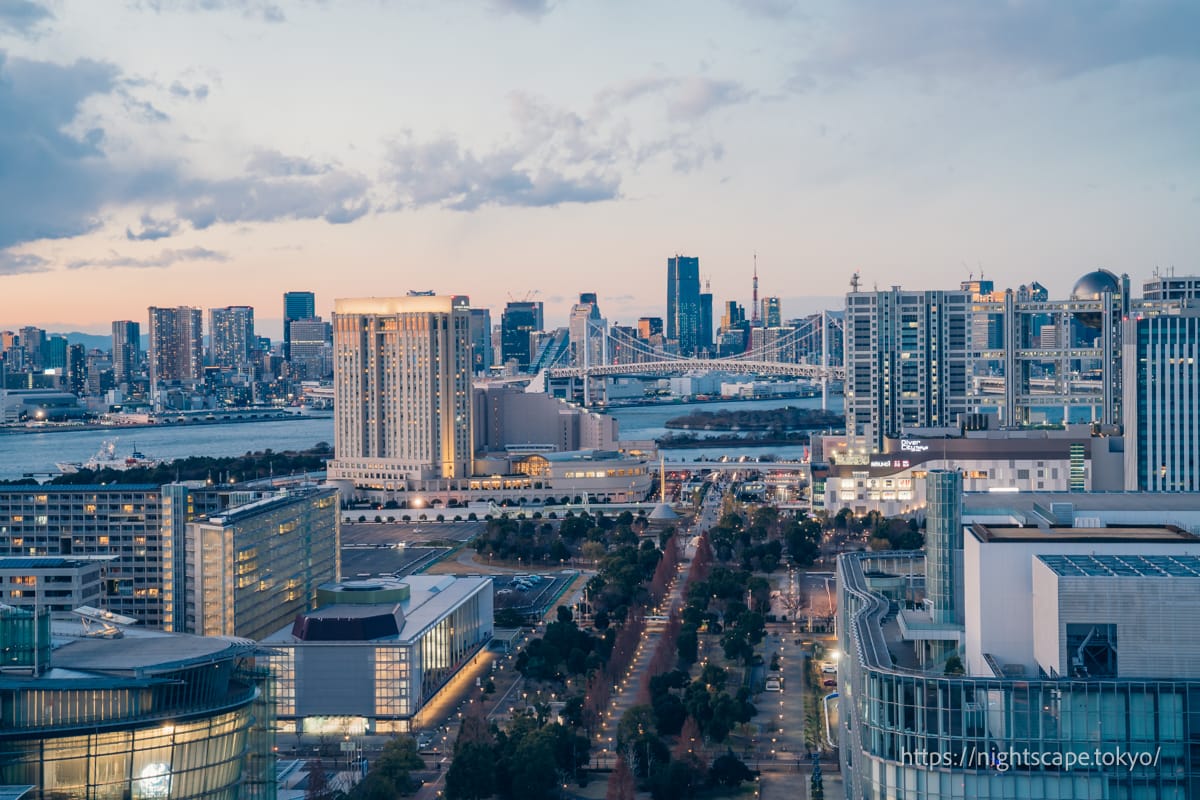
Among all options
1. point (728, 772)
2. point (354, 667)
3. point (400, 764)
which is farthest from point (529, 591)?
point (728, 772)

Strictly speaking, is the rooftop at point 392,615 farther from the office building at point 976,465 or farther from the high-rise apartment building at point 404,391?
the high-rise apartment building at point 404,391

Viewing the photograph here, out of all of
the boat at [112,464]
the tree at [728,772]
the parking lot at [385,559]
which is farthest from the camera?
the boat at [112,464]

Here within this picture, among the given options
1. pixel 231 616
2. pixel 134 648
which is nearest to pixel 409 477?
pixel 231 616

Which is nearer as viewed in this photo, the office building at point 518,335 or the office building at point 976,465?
the office building at point 976,465

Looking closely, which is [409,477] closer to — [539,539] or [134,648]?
[539,539]

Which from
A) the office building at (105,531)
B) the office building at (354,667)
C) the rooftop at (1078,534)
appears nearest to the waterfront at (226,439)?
the office building at (105,531)

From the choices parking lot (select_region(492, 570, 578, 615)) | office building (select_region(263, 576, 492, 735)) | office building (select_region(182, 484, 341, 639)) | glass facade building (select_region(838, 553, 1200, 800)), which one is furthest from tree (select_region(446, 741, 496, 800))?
parking lot (select_region(492, 570, 578, 615))
